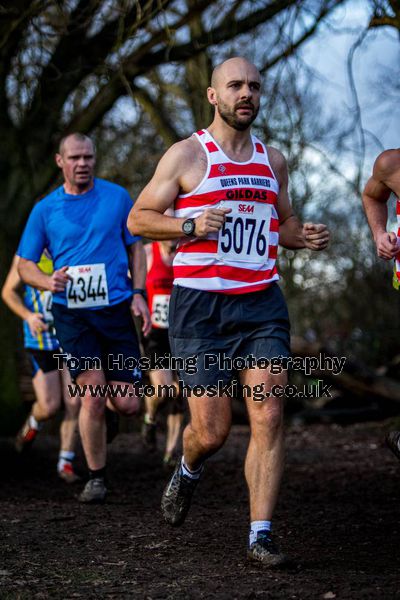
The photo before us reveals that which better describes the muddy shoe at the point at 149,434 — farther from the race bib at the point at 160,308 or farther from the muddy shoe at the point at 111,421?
the muddy shoe at the point at 111,421

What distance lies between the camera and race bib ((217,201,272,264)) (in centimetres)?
475

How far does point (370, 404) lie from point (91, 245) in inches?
280

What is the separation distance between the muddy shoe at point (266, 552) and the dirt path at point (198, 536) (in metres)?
0.06

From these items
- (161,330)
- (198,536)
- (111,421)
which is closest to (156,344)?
(161,330)

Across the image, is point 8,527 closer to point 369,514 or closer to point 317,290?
point 369,514

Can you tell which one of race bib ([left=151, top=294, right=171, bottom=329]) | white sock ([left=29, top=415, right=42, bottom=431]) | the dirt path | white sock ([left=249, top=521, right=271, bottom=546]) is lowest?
the dirt path

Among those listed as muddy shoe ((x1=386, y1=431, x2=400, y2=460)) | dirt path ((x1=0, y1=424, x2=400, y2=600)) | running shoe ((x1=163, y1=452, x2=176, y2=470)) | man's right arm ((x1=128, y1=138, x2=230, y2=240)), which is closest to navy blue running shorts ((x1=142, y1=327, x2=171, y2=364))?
running shoe ((x1=163, y1=452, x2=176, y2=470))

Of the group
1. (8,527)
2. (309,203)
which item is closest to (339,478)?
(8,527)

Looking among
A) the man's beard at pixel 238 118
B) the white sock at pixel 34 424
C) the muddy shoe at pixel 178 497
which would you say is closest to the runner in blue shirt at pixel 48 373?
the white sock at pixel 34 424

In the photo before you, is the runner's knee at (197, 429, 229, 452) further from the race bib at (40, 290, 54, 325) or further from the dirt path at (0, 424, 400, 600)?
the race bib at (40, 290, 54, 325)

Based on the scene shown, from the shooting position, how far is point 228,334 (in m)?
4.77

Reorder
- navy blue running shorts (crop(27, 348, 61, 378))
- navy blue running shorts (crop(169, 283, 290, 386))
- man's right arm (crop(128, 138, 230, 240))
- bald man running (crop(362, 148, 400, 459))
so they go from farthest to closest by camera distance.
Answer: navy blue running shorts (crop(27, 348, 61, 378))
bald man running (crop(362, 148, 400, 459))
man's right arm (crop(128, 138, 230, 240))
navy blue running shorts (crop(169, 283, 290, 386))

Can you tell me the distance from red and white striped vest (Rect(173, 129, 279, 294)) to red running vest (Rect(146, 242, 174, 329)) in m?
3.70

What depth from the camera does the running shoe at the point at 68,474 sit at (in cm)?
776
